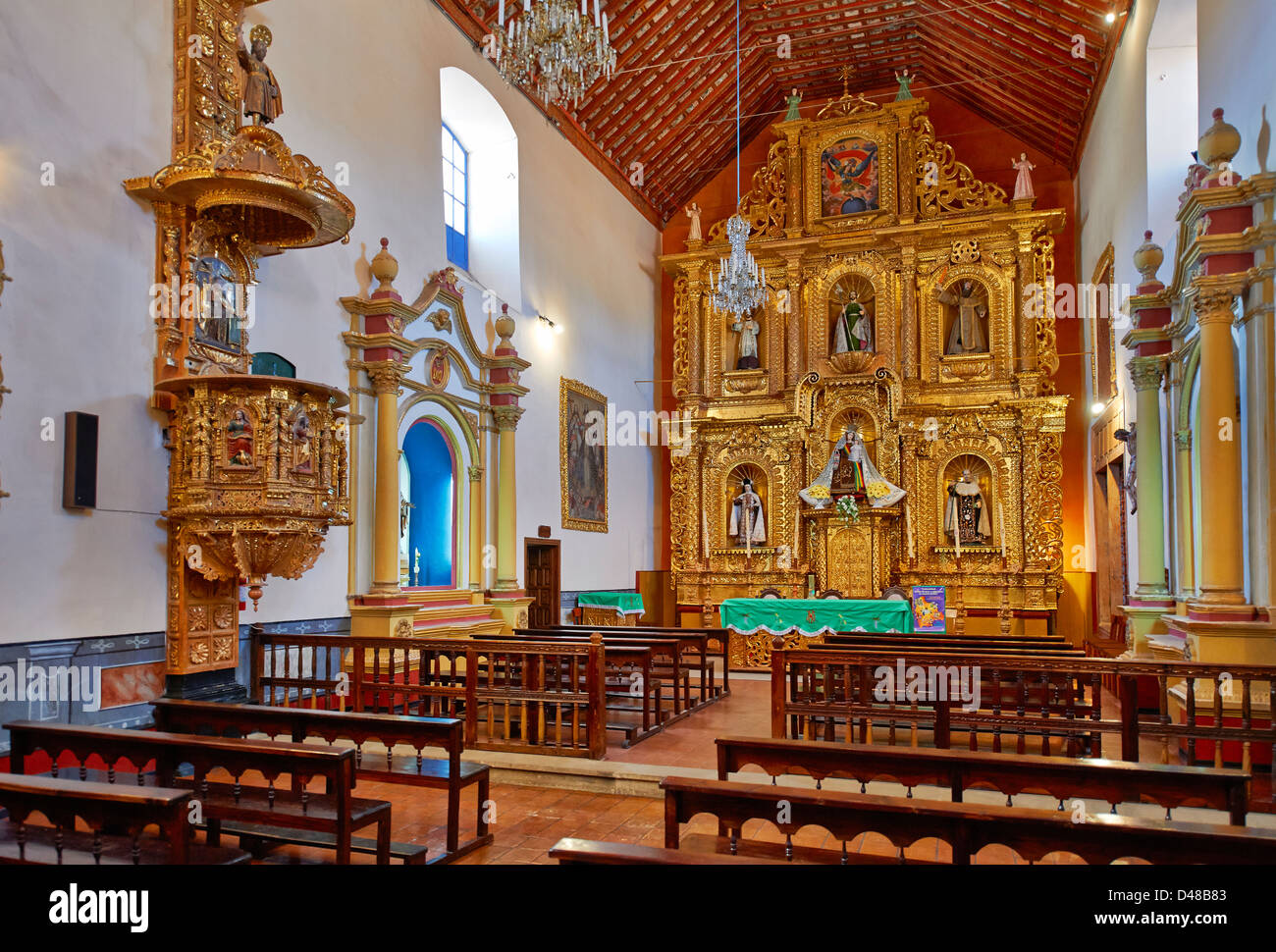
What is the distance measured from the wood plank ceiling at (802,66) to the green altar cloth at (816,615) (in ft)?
22.7

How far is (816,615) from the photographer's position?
36.4 ft

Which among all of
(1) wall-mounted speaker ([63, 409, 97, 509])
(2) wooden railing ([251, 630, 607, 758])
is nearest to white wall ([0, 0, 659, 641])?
(1) wall-mounted speaker ([63, 409, 97, 509])

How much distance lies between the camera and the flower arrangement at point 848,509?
1408cm

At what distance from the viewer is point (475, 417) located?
10477 millimetres

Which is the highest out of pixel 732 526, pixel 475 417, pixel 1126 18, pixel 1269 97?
pixel 1126 18

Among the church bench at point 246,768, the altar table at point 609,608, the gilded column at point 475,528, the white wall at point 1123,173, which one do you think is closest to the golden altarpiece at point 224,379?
the church bench at point 246,768

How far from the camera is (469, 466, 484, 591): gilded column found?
1033cm

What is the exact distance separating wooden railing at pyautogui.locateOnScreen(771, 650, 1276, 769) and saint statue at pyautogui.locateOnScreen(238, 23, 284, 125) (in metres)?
5.39

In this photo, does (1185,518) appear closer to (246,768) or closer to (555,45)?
(555,45)

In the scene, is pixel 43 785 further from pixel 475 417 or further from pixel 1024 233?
pixel 1024 233

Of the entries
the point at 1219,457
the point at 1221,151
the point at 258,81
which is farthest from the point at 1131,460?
the point at 258,81

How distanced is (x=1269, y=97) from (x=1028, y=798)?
4919 millimetres

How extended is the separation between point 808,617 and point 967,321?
6.10 metres
